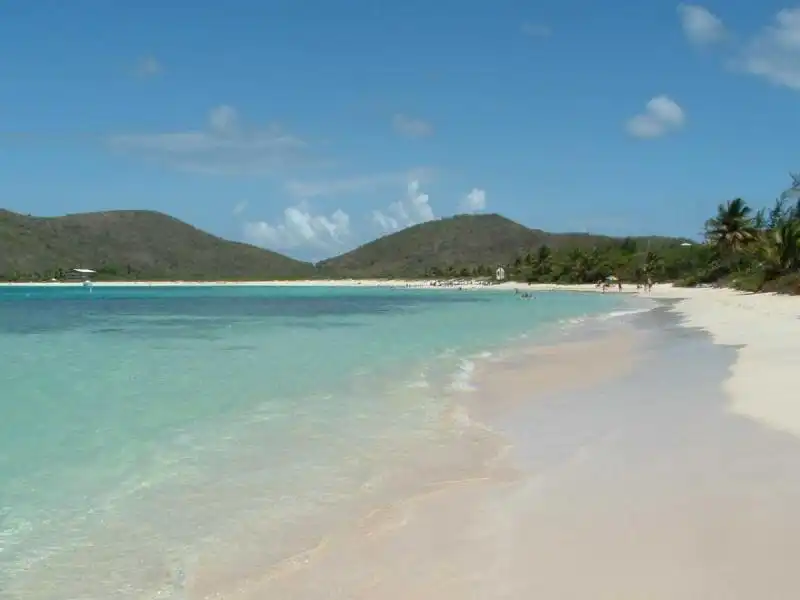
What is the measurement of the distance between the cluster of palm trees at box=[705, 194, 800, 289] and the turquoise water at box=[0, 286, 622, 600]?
103 ft

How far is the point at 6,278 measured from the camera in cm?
14050

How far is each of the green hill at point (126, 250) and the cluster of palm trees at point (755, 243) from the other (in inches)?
4692

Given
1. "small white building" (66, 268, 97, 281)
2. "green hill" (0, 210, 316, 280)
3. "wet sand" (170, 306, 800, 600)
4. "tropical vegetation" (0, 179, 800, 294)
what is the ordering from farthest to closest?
"green hill" (0, 210, 316, 280), "small white building" (66, 268, 97, 281), "tropical vegetation" (0, 179, 800, 294), "wet sand" (170, 306, 800, 600)

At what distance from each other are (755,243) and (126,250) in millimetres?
136468

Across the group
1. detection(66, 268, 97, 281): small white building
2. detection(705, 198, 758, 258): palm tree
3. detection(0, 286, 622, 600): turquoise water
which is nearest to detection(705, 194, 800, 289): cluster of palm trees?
detection(705, 198, 758, 258): palm tree

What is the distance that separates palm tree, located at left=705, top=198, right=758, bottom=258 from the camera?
6316 centimetres

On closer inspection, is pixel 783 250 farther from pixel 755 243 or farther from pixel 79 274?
pixel 79 274

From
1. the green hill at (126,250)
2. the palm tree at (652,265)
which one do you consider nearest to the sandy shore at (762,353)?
the palm tree at (652,265)

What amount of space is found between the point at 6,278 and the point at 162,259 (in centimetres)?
3433

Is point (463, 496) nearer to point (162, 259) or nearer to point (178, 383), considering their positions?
point (178, 383)

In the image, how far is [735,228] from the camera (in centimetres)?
6384

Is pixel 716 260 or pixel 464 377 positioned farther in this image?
pixel 716 260

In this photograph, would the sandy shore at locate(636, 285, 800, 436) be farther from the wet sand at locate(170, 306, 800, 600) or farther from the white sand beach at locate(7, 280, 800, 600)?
the wet sand at locate(170, 306, 800, 600)

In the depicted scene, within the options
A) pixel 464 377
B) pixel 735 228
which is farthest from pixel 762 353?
pixel 735 228
